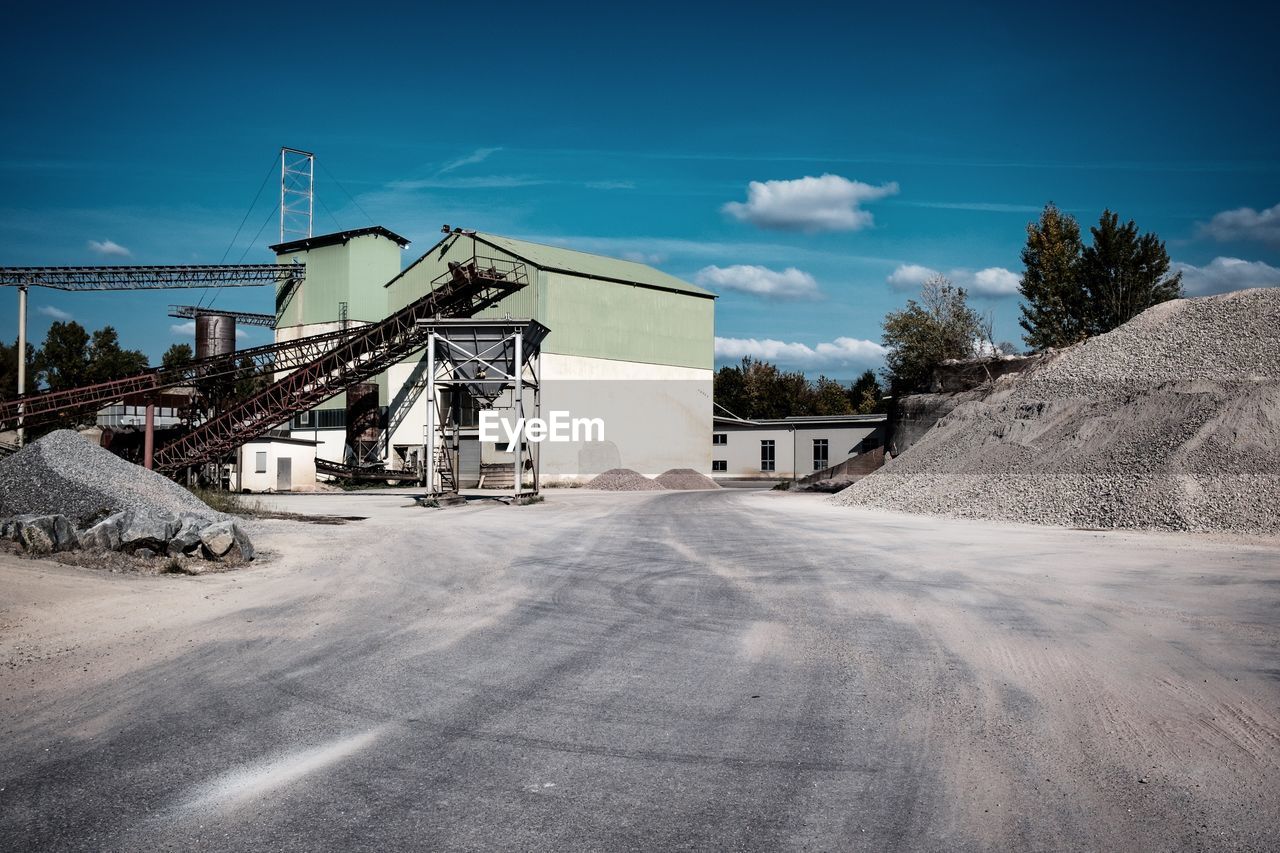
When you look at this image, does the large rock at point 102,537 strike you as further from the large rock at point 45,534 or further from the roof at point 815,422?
the roof at point 815,422

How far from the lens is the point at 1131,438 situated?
65.6 ft

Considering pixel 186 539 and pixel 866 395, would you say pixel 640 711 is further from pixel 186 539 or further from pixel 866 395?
pixel 866 395

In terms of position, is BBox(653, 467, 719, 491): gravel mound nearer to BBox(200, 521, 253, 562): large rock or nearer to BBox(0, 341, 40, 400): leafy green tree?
BBox(200, 521, 253, 562): large rock

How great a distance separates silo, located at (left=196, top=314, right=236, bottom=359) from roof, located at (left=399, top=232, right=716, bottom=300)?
13483 mm

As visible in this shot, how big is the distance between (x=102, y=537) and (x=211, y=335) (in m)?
40.3

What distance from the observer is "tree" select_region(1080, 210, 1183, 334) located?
1766 inches

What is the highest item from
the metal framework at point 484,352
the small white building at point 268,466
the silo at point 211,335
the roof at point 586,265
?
the roof at point 586,265

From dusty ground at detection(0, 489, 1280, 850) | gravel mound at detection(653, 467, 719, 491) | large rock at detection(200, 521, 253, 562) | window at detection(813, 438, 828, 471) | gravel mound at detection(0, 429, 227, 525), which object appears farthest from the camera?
window at detection(813, 438, 828, 471)

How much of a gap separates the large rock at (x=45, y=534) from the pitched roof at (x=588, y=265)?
30.1m

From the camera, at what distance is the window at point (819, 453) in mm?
46594

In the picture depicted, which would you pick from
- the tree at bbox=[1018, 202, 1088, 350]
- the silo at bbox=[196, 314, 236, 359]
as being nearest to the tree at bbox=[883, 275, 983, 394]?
the tree at bbox=[1018, 202, 1088, 350]

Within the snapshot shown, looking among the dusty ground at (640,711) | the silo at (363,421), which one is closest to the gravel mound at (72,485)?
the dusty ground at (640,711)

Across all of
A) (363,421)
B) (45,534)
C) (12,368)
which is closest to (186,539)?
(45,534)

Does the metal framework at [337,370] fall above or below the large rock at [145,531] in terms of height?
above
